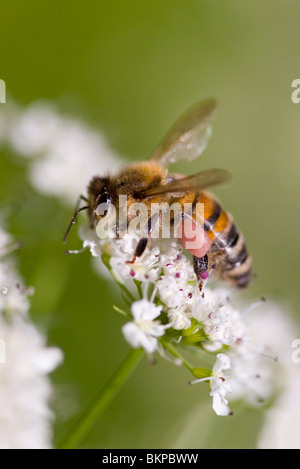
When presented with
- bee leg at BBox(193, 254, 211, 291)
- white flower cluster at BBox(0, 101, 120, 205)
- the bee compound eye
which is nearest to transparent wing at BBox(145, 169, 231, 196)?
the bee compound eye

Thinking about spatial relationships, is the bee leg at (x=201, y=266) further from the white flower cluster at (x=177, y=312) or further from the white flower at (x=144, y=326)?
the white flower at (x=144, y=326)

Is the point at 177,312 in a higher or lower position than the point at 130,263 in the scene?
lower

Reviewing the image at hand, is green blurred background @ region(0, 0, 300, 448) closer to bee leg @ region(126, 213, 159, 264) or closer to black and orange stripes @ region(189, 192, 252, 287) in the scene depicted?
black and orange stripes @ region(189, 192, 252, 287)

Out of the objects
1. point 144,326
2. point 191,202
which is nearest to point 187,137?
point 191,202

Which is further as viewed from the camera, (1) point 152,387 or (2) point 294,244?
(2) point 294,244

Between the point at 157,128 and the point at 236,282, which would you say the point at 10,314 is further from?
the point at 157,128

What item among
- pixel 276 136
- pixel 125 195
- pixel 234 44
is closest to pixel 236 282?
pixel 125 195

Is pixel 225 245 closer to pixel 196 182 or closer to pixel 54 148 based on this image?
pixel 196 182
